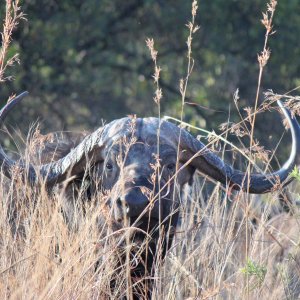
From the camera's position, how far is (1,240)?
545cm

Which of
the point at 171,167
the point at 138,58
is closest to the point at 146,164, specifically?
the point at 171,167

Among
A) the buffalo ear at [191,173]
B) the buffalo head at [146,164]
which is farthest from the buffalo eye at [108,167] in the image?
the buffalo ear at [191,173]

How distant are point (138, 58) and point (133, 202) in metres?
8.95

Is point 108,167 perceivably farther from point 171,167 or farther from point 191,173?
point 191,173

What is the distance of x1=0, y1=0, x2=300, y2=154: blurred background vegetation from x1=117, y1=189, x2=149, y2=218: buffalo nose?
24.4 feet

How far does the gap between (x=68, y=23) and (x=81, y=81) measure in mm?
728

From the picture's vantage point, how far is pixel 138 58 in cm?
1414

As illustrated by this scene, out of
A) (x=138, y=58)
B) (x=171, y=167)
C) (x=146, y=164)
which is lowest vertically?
(x=138, y=58)

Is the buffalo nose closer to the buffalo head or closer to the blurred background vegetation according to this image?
the buffalo head

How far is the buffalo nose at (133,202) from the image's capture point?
5309 millimetres

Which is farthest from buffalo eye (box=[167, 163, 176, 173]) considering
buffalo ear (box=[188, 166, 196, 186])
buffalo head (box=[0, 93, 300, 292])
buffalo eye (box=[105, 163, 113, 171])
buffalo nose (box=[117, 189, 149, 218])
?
buffalo nose (box=[117, 189, 149, 218])

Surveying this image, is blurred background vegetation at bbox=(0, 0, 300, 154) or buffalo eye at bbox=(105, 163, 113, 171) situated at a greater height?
A: buffalo eye at bbox=(105, 163, 113, 171)

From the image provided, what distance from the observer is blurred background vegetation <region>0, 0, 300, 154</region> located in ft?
43.3

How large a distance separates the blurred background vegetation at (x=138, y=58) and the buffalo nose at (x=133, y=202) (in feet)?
24.4
